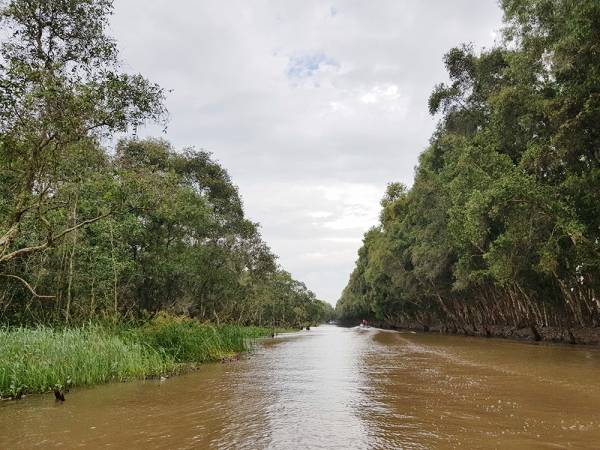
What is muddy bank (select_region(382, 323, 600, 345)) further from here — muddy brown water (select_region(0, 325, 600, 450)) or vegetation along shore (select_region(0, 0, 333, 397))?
vegetation along shore (select_region(0, 0, 333, 397))

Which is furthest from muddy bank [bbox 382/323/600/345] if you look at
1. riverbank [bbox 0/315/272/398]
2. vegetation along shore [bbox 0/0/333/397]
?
riverbank [bbox 0/315/272/398]

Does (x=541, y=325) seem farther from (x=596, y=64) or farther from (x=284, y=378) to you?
(x=284, y=378)

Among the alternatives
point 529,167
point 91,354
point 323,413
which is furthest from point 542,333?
point 91,354

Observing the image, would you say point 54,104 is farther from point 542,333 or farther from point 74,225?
point 542,333

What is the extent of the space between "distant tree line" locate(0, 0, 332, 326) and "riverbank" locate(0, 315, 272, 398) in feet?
3.55

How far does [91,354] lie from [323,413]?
541 centimetres

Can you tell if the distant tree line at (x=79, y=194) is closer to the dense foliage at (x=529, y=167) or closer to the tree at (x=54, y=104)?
the tree at (x=54, y=104)

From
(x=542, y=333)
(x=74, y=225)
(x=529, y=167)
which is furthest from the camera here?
(x=542, y=333)

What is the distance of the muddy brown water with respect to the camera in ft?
16.7

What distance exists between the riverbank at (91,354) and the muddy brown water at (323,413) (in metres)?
0.47

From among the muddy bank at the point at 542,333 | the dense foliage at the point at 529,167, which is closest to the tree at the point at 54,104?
the dense foliage at the point at 529,167

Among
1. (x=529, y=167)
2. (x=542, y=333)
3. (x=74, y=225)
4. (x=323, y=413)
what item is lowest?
(x=542, y=333)

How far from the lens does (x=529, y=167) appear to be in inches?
679

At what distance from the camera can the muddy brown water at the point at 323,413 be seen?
16.7 feet
